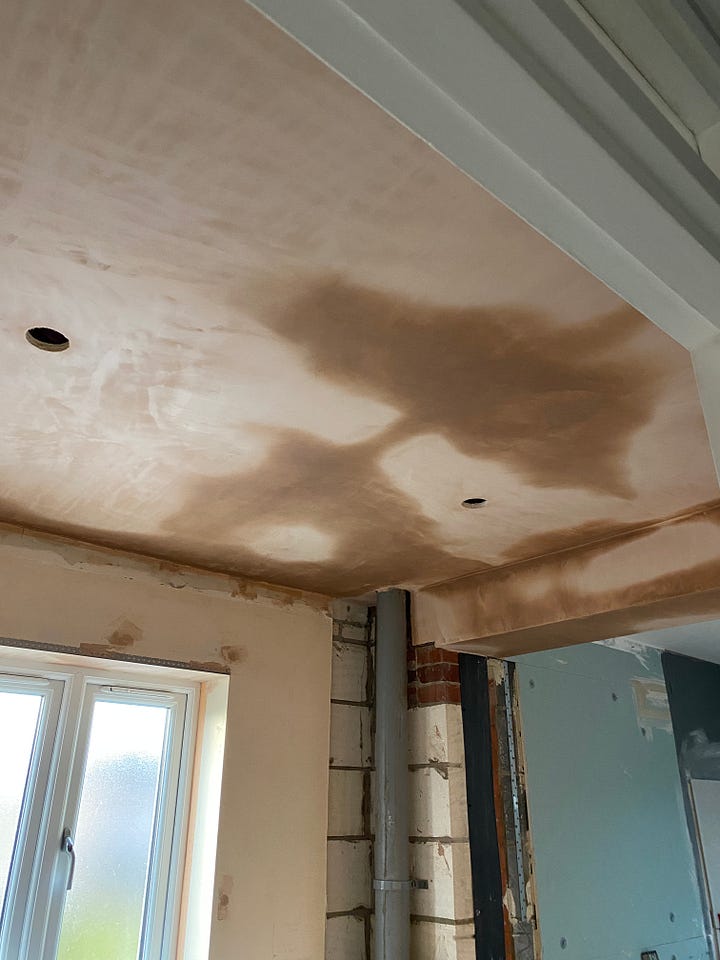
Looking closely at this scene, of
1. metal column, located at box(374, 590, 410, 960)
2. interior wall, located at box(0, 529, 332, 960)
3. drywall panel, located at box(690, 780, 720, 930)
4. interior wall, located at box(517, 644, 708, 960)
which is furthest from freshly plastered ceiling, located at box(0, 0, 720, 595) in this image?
drywall panel, located at box(690, 780, 720, 930)

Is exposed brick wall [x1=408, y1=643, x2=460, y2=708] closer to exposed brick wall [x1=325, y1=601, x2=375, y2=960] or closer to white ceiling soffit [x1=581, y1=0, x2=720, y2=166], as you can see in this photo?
exposed brick wall [x1=325, y1=601, x2=375, y2=960]

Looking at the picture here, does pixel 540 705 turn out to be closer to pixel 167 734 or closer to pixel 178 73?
pixel 167 734

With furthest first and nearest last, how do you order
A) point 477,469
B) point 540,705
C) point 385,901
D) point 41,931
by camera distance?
point 540,705 → point 385,901 → point 41,931 → point 477,469

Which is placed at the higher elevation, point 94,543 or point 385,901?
point 94,543

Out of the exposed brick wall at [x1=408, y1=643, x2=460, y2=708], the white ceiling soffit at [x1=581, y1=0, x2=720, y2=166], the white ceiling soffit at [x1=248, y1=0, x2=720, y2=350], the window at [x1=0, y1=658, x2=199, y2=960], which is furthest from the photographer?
the exposed brick wall at [x1=408, y1=643, x2=460, y2=708]

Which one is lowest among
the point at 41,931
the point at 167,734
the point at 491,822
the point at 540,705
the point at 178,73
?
the point at 41,931

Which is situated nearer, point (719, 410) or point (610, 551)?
point (719, 410)

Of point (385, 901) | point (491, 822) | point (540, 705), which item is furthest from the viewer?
point (540, 705)

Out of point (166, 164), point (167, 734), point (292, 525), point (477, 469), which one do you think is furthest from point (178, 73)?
point (167, 734)

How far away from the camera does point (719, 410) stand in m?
0.81

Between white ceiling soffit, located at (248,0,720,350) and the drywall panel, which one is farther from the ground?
white ceiling soffit, located at (248,0,720,350)

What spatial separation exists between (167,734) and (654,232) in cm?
238

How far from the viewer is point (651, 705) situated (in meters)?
3.86

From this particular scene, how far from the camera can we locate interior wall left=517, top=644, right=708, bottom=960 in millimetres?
2928
